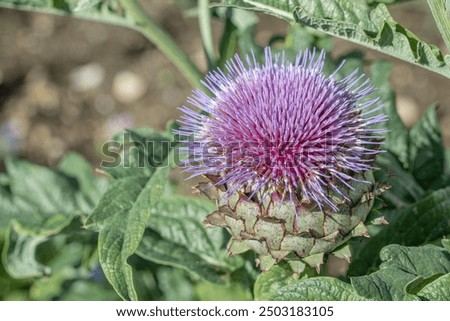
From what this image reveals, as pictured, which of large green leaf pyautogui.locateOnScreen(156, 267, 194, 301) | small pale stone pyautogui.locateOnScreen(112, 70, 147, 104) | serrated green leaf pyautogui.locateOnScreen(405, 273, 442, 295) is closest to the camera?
serrated green leaf pyautogui.locateOnScreen(405, 273, 442, 295)

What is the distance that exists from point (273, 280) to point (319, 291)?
0.55 feet

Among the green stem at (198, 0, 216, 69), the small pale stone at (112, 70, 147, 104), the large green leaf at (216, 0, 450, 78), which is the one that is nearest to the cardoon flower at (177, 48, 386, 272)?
the large green leaf at (216, 0, 450, 78)

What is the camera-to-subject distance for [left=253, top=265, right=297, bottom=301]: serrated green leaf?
44.4 inches

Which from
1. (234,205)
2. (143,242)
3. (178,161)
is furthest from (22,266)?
(234,205)

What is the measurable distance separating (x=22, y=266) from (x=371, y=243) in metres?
0.68

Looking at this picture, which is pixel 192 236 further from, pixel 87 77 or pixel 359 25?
pixel 87 77

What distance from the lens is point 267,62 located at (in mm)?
1159

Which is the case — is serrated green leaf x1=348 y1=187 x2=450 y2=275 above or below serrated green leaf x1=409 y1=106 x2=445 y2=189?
below

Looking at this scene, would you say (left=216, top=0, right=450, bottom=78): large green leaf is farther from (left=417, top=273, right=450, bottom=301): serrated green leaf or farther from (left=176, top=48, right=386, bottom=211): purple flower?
(left=417, top=273, right=450, bottom=301): serrated green leaf

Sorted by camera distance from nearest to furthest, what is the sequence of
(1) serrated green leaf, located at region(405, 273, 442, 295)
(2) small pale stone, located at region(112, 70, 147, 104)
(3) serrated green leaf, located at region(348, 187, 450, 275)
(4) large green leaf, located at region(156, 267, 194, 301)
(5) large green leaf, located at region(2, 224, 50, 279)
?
1. (1) serrated green leaf, located at region(405, 273, 442, 295)
2. (3) serrated green leaf, located at region(348, 187, 450, 275)
3. (5) large green leaf, located at region(2, 224, 50, 279)
4. (4) large green leaf, located at region(156, 267, 194, 301)
5. (2) small pale stone, located at region(112, 70, 147, 104)

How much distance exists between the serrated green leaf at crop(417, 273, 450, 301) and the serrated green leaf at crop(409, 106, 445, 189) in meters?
0.45

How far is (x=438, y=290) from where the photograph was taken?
37.3 inches

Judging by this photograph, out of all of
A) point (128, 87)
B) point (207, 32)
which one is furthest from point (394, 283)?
point (128, 87)

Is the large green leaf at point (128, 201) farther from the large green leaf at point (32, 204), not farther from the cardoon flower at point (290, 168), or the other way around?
the large green leaf at point (32, 204)
